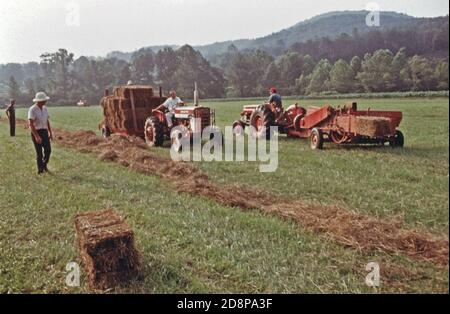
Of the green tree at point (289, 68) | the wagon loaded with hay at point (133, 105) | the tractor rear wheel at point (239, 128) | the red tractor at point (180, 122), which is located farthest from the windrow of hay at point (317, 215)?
the tractor rear wheel at point (239, 128)

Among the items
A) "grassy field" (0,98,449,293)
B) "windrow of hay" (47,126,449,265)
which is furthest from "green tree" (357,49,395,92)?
"windrow of hay" (47,126,449,265)

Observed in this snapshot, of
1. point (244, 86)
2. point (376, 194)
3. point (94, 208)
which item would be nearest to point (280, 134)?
point (244, 86)

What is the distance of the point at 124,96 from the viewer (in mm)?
10844

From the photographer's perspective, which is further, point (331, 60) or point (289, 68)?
point (289, 68)

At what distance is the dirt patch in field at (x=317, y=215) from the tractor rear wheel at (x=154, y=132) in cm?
156

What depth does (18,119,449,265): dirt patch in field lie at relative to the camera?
2477mm

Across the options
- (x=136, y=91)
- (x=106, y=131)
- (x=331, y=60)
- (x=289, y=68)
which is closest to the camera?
(x=331, y=60)

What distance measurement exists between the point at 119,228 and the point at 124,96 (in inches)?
320

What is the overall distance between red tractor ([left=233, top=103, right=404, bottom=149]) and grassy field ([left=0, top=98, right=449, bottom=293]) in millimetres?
688

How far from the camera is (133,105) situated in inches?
436

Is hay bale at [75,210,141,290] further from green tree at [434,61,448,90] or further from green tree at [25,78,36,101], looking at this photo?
green tree at [25,78,36,101]

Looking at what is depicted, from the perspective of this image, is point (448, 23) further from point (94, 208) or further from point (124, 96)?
point (124, 96)

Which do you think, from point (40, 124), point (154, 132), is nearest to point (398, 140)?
point (154, 132)

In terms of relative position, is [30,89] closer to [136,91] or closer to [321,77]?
[136,91]
